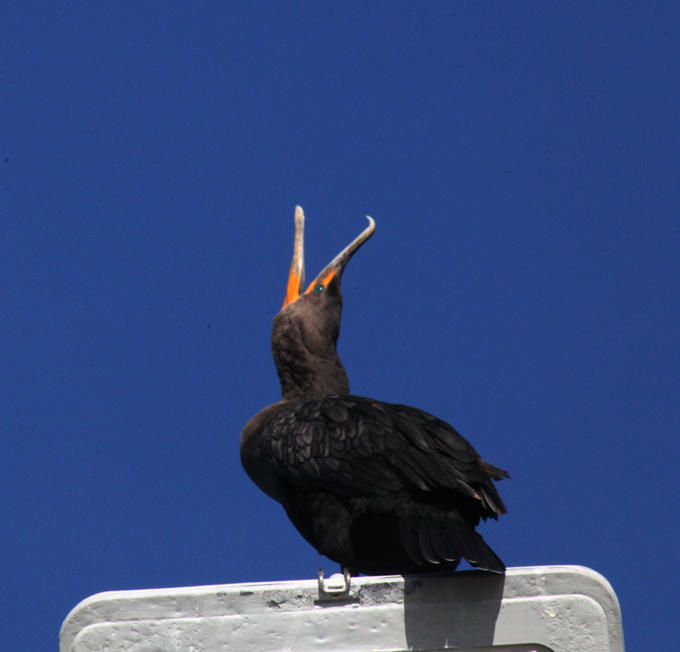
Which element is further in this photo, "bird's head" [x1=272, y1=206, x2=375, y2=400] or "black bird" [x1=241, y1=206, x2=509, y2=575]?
"bird's head" [x1=272, y1=206, x2=375, y2=400]

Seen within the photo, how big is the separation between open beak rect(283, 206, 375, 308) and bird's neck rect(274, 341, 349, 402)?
33 cm

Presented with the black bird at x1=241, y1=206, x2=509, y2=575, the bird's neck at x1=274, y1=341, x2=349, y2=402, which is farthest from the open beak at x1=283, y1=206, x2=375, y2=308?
the black bird at x1=241, y1=206, x2=509, y2=575

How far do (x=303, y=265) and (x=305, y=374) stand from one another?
0.67 meters

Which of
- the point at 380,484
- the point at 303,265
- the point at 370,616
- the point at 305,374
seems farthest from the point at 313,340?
the point at 370,616

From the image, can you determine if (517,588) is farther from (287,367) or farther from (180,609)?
(287,367)

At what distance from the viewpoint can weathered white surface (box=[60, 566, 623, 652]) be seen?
2.87 metres

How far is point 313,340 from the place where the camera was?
13.7 ft

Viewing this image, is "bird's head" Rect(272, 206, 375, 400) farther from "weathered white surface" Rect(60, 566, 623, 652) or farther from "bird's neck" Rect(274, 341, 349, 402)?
"weathered white surface" Rect(60, 566, 623, 652)

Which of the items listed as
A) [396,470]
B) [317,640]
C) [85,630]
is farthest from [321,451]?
[85,630]

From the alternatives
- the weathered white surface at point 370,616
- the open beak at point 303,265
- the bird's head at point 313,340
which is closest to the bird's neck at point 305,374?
the bird's head at point 313,340

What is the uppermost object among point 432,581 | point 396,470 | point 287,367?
point 287,367

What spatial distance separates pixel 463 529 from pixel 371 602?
0.42 m

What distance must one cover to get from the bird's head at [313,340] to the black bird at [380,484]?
19.1 inches

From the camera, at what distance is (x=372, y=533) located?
3316 millimetres
